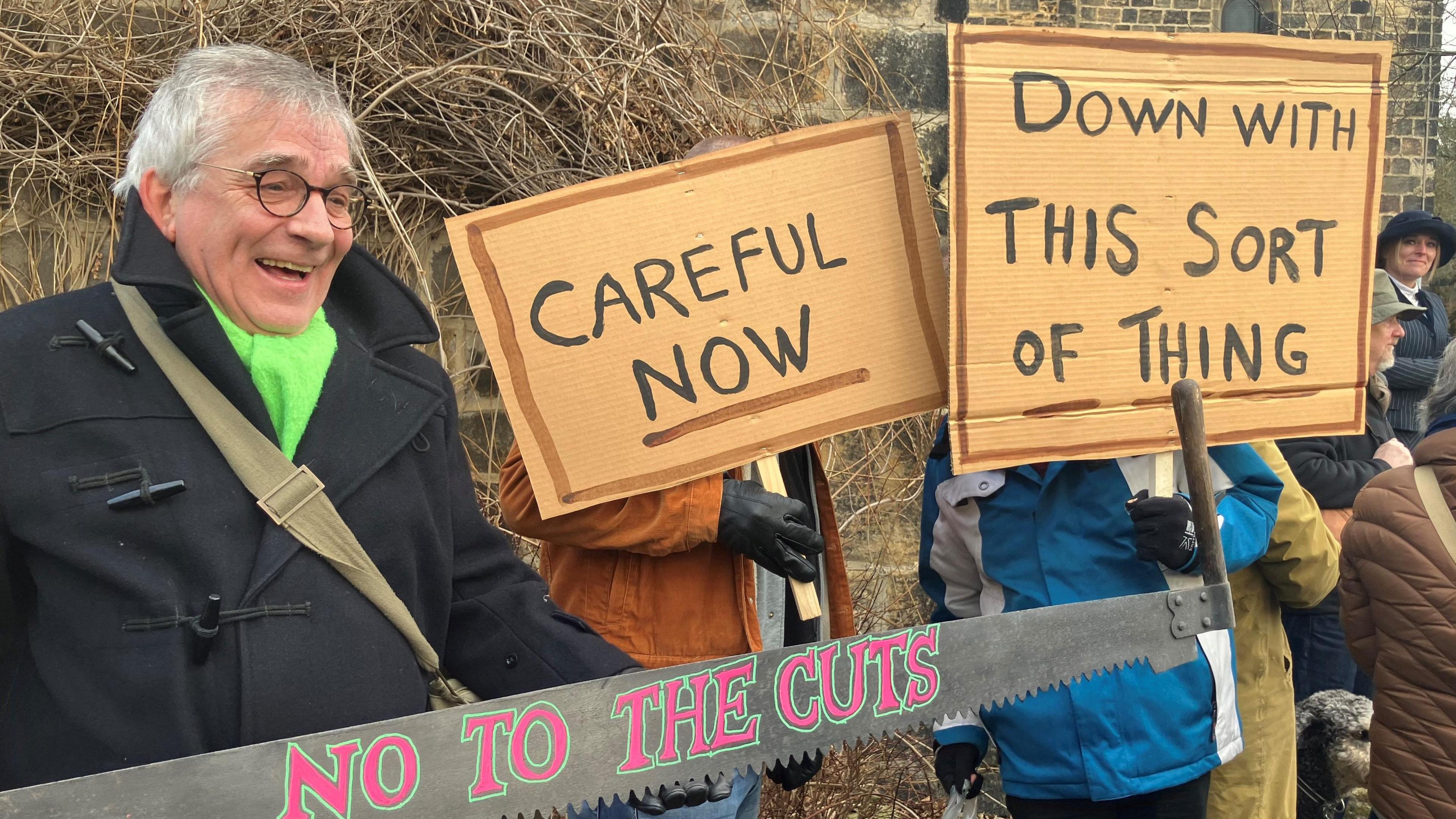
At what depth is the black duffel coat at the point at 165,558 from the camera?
155 cm

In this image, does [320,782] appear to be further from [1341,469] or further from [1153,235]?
[1341,469]

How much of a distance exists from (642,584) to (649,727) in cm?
87

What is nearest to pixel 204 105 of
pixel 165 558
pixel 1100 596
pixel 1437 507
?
pixel 165 558

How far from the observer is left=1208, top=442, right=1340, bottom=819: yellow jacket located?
2881mm

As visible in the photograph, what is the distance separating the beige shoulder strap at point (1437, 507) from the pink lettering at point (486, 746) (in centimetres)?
196

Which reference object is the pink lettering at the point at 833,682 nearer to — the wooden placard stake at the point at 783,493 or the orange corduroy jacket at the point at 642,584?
the wooden placard stake at the point at 783,493

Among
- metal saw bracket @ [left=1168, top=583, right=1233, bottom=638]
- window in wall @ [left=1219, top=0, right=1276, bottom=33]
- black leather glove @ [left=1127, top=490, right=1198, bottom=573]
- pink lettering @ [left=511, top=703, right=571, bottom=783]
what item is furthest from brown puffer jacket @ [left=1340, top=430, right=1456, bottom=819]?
window in wall @ [left=1219, top=0, right=1276, bottom=33]

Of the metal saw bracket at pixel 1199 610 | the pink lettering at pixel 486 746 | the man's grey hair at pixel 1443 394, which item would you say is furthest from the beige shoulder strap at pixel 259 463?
the man's grey hair at pixel 1443 394

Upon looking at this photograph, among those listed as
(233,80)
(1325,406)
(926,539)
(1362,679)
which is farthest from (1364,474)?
(233,80)

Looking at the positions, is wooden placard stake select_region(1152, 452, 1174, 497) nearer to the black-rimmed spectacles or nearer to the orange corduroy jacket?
the orange corduroy jacket

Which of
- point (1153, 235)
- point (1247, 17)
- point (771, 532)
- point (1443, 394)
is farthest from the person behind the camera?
point (1247, 17)

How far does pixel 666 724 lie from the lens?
5.27ft

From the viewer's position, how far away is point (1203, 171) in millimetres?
2389

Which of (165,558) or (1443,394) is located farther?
(1443,394)
